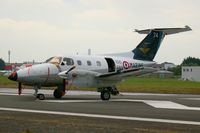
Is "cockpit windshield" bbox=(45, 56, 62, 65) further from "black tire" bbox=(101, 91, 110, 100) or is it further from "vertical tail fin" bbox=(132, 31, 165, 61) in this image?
"vertical tail fin" bbox=(132, 31, 165, 61)

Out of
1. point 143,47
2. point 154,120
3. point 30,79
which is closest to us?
point 154,120

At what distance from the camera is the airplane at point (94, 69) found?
24.4 m

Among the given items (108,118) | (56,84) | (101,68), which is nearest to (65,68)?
(56,84)

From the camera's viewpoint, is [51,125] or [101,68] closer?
[51,125]

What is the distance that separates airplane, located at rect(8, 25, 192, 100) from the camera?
24391 mm

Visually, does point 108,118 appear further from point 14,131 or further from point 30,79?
point 30,79

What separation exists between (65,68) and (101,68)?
2.91 meters

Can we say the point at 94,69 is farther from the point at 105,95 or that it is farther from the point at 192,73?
the point at 192,73

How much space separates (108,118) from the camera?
14766 mm

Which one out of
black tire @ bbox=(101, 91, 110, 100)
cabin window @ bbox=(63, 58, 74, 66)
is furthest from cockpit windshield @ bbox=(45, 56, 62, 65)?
black tire @ bbox=(101, 91, 110, 100)

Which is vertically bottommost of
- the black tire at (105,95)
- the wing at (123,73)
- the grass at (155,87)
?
the grass at (155,87)

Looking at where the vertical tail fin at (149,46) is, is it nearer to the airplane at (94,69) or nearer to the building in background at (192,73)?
the airplane at (94,69)

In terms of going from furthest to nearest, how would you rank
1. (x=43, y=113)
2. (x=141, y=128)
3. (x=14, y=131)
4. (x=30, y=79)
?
(x=30, y=79)
(x=43, y=113)
(x=141, y=128)
(x=14, y=131)

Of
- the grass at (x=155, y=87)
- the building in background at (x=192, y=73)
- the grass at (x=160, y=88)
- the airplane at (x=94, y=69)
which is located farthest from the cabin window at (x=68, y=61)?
the building in background at (x=192, y=73)
